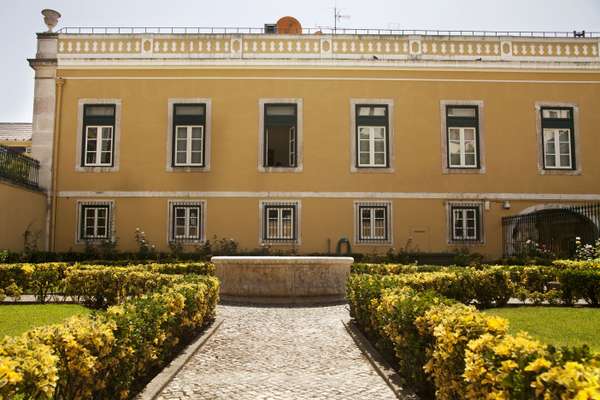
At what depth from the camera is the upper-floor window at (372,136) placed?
1883cm

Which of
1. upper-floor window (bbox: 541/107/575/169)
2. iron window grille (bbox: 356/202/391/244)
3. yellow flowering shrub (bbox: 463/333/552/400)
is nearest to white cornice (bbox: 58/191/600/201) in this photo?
iron window grille (bbox: 356/202/391/244)

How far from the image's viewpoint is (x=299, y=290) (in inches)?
428

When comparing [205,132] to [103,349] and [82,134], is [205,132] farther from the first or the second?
[103,349]

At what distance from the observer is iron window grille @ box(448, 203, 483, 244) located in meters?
18.4

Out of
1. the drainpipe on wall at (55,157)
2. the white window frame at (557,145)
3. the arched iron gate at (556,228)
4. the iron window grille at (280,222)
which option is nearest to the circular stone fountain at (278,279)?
the iron window grille at (280,222)

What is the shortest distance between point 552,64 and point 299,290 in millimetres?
13275

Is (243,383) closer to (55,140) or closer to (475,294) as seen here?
(475,294)

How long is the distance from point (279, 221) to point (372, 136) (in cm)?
416

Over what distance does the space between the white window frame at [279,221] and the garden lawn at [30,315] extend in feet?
28.8

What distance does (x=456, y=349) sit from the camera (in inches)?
163

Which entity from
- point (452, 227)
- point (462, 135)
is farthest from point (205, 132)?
point (452, 227)

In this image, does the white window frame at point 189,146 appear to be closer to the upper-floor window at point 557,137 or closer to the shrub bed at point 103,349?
the upper-floor window at point 557,137

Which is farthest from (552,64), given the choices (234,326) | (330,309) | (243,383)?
(243,383)

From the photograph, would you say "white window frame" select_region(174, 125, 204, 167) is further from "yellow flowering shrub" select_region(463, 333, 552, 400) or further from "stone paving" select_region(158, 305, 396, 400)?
"yellow flowering shrub" select_region(463, 333, 552, 400)
